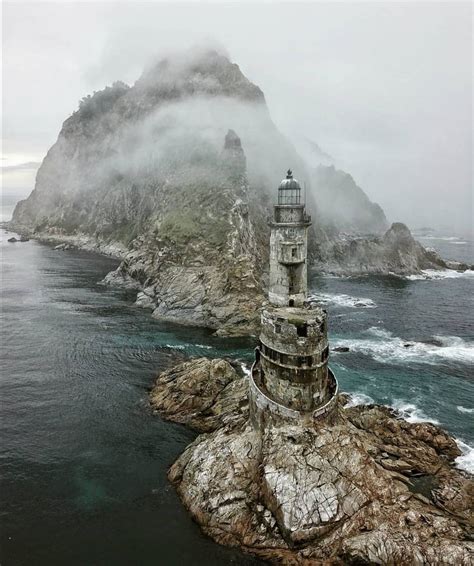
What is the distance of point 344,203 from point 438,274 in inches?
2959

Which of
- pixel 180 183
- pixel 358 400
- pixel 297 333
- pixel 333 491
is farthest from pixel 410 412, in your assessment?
pixel 180 183

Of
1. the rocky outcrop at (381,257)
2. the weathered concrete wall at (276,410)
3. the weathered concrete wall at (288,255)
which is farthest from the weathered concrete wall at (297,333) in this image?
the rocky outcrop at (381,257)

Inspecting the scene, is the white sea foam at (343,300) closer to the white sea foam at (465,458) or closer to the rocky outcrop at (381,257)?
the rocky outcrop at (381,257)

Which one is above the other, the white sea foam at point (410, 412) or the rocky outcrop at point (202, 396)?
the rocky outcrop at point (202, 396)

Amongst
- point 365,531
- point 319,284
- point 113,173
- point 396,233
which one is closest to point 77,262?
point 113,173

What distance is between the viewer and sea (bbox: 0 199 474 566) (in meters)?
26.7

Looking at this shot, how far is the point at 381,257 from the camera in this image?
12075 cm

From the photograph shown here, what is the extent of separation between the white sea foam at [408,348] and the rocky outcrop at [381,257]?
5578 centimetres

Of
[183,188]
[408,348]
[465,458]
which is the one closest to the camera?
[465,458]

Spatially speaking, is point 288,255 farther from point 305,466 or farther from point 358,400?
point 358,400

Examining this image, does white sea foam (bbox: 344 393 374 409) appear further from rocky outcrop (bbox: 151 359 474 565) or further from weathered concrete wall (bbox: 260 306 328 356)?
weathered concrete wall (bbox: 260 306 328 356)

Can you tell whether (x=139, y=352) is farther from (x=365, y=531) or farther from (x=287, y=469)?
(x=365, y=531)

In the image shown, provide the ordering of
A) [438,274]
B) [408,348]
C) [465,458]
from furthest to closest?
[438,274] < [408,348] < [465,458]

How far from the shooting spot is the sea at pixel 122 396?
2672cm
